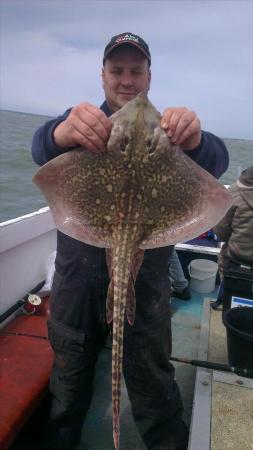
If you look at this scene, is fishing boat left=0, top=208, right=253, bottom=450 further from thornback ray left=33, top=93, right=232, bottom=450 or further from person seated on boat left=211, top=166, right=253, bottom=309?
thornback ray left=33, top=93, right=232, bottom=450

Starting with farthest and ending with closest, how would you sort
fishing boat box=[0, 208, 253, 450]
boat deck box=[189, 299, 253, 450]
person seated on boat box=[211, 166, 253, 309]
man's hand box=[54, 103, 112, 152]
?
person seated on boat box=[211, 166, 253, 309] → fishing boat box=[0, 208, 253, 450] → boat deck box=[189, 299, 253, 450] → man's hand box=[54, 103, 112, 152]

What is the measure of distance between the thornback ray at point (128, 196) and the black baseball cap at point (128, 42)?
0.74 meters

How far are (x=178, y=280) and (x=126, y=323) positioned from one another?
3.25 m

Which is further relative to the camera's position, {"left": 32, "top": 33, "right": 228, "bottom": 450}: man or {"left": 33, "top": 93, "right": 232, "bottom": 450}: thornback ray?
{"left": 32, "top": 33, "right": 228, "bottom": 450}: man

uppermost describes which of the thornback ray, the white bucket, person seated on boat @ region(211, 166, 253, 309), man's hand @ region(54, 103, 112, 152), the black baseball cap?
the black baseball cap

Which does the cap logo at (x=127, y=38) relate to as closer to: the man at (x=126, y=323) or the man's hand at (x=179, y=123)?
the man at (x=126, y=323)

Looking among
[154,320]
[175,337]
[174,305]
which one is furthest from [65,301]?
[174,305]

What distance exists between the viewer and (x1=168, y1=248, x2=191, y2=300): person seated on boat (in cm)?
557

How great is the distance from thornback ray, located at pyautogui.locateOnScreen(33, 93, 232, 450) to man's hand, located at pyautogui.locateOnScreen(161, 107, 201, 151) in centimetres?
4

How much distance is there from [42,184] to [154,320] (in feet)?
3.84

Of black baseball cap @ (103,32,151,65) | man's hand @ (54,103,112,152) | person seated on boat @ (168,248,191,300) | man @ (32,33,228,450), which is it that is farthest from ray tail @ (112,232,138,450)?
person seated on boat @ (168,248,191,300)

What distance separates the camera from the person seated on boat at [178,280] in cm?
557

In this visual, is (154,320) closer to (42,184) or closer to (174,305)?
(42,184)

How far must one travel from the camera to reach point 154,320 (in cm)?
249
